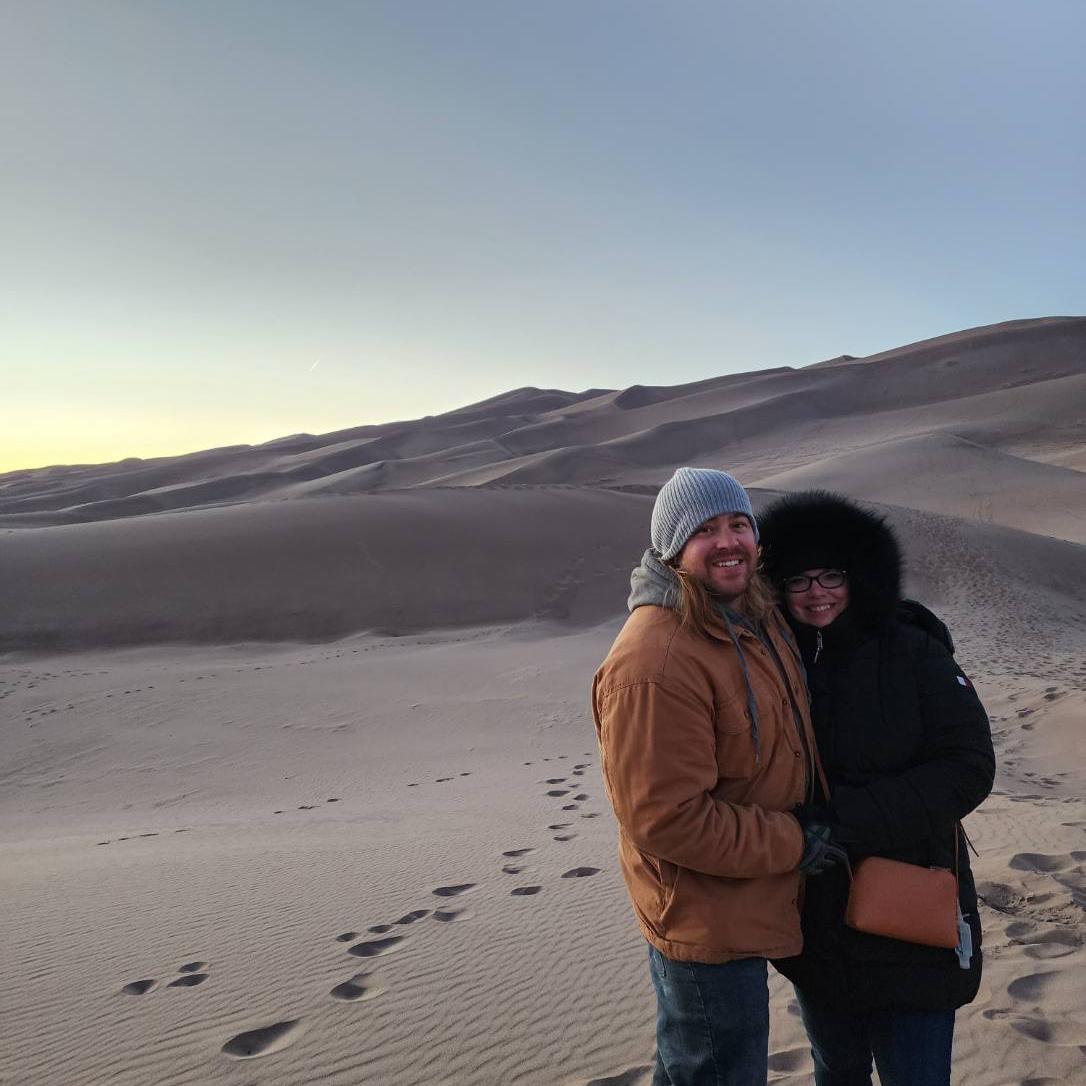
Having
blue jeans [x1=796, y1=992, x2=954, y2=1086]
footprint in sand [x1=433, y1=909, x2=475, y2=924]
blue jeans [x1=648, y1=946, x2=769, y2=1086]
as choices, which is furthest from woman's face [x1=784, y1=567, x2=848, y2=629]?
footprint in sand [x1=433, y1=909, x2=475, y2=924]

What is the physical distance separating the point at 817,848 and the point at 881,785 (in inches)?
8.1

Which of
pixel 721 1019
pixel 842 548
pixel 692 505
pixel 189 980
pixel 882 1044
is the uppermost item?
pixel 692 505

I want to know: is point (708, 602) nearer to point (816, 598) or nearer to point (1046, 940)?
point (816, 598)

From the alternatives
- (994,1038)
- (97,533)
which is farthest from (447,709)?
(97,533)

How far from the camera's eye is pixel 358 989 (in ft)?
12.8

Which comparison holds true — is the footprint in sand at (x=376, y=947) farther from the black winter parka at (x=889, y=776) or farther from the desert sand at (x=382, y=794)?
the black winter parka at (x=889, y=776)

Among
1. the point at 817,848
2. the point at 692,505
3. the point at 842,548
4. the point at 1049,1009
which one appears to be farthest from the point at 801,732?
the point at 1049,1009

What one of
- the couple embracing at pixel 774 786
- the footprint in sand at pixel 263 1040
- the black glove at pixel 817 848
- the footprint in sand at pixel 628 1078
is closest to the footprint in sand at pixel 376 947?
the footprint in sand at pixel 263 1040

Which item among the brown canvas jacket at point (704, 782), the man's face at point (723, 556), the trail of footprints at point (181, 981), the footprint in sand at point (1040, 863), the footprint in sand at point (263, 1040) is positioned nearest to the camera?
the brown canvas jacket at point (704, 782)

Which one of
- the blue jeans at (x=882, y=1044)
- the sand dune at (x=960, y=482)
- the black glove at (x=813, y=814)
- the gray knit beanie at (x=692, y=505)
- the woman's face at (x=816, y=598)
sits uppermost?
the gray knit beanie at (x=692, y=505)

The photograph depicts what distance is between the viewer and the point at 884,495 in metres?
35.4

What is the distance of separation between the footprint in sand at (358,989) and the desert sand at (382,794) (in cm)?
2

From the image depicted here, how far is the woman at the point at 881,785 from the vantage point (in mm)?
2064

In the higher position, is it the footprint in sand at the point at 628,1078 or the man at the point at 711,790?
the man at the point at 711,790
